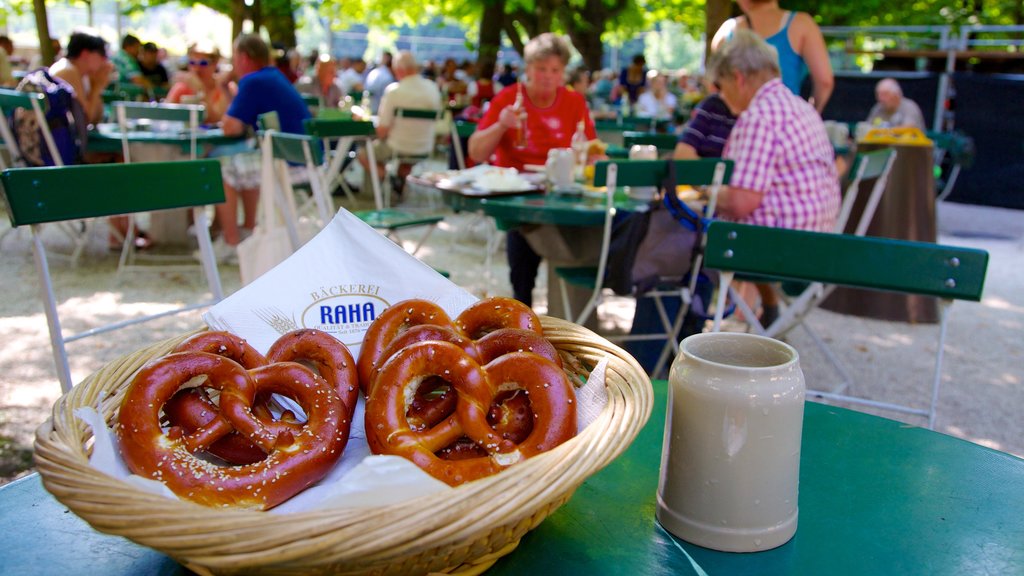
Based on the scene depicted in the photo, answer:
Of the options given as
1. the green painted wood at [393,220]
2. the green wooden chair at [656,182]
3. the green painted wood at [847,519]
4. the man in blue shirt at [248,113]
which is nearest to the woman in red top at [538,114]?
the green painted wood at [393,220]

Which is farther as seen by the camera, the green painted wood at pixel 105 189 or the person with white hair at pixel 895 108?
the person with white hair at pixel 895 108

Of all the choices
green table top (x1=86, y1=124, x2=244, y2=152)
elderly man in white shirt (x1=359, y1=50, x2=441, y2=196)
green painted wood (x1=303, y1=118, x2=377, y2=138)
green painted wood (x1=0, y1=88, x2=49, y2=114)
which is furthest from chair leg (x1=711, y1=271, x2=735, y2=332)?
elderly man in white shirt (x1=359, y1=50, x2=441, y2=196)

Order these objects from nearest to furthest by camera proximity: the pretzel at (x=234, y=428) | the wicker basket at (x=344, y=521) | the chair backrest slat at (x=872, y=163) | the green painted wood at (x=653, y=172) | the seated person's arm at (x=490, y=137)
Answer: the wicker basket at (x=344, y=521), the pretzel at (x=234, y=428), the green painted wood at (x=653, y=172), the chair backrest slat at (x=872, y=163), the seated person's arm at (x=490, y=137)

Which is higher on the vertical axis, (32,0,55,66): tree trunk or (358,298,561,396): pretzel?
(32,0,55,66): tree trunk

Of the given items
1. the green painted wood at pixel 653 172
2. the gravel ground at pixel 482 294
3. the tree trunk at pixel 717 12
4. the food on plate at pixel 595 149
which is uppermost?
the tree trunk at pixel 717 12

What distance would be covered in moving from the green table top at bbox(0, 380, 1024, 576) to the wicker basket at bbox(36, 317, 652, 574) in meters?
0.13

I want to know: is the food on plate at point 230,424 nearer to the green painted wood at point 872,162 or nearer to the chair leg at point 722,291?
the chair leg at point 722,291

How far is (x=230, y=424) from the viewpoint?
981 mm

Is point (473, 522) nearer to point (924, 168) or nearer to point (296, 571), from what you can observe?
point (296, 571)

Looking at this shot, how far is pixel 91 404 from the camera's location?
1.04 meters

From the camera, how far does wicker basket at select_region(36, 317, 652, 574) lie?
2.45 feet

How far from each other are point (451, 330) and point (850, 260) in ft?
3.99

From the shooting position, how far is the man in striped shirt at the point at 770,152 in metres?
3.59

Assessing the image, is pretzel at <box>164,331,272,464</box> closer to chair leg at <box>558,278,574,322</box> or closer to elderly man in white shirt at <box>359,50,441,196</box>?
chair leg at <box>558,278,574,322</box>
